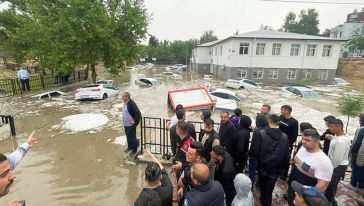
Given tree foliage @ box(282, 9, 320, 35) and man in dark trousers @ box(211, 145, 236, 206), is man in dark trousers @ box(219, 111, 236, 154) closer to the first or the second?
man in dark trousers @ box(211, 145, 236, 206)

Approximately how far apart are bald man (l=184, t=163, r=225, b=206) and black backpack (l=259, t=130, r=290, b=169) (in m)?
1.59

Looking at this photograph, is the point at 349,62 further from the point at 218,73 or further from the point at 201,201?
the point at 201,201

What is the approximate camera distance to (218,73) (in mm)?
40781

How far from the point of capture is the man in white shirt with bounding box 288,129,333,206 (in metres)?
3.20

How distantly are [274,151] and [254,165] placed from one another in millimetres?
1210

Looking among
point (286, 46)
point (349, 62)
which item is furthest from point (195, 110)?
point (349, 62)

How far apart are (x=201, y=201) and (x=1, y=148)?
9.15m

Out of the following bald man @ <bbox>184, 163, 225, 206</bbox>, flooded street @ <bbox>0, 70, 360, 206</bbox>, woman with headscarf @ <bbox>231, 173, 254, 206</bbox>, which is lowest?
flooded street @ <bbox>0, 70, 360, 206</bbox>

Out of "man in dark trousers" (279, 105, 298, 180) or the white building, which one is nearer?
"man in dark trousers" (279, 105, 298, 180)

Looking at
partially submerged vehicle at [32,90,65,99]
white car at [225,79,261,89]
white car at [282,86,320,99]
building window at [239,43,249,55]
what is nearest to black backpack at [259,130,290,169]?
partially submerged vehicle at [32,90,65,99]

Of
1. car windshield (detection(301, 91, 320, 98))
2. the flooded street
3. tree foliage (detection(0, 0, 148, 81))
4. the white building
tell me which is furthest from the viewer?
the white building

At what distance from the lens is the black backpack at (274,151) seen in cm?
395

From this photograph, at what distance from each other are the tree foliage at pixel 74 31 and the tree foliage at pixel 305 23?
190 ft

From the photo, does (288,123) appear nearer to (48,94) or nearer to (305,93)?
(48,94)
